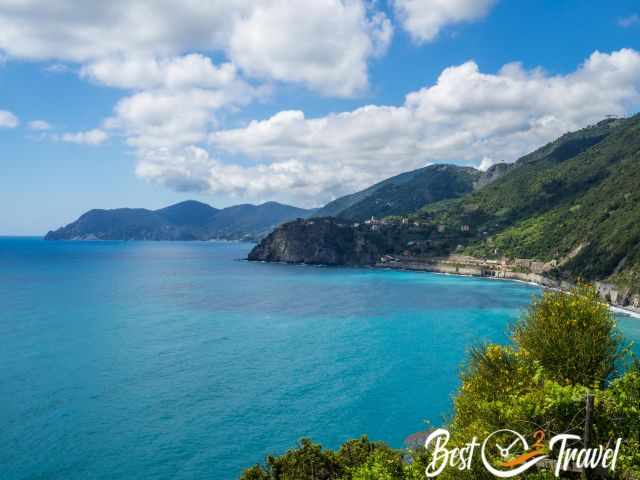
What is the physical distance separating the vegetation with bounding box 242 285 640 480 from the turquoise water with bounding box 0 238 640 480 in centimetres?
1351

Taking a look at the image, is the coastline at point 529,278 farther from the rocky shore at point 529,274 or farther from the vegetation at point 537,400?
the vegetation at point 537,400

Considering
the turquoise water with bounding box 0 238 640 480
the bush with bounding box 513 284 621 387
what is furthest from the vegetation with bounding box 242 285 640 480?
the turquoise water with bounding box 0 238 640 480

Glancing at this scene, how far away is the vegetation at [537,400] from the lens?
18875 millimetres

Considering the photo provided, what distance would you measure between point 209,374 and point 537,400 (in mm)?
43602

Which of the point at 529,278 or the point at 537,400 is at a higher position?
the point at 537,400

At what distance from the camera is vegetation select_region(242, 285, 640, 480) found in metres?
18.9

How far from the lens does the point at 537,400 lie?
20297mm

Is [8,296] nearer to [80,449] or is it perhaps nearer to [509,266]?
[80,449]

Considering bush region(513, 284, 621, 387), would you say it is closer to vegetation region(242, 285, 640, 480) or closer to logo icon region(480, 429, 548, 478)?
vegetation region(242, 285, 640, 480)

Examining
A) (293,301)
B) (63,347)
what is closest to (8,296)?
(63,347)

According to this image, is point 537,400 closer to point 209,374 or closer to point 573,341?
point 573,341

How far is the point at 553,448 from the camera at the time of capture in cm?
1844

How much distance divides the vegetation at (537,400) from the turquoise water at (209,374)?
13511 mm

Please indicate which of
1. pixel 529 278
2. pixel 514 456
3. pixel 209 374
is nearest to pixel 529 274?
pixel 529 278
